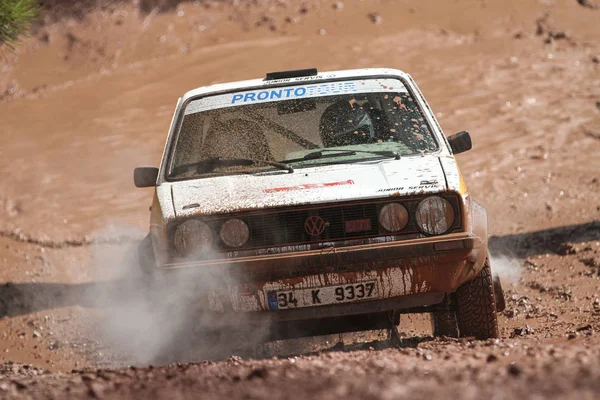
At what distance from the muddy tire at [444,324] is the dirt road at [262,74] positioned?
0.12 metres

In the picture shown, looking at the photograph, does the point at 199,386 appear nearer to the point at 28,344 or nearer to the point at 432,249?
the point at 432,249

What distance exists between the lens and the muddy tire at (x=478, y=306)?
4898 millimetres

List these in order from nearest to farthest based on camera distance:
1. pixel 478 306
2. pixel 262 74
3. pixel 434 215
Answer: pixel 434 215 < pixel 478 306 < pixel 262 74

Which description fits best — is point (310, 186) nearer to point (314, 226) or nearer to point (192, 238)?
point (314, 226)

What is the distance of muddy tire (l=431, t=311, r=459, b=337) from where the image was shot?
5551 millimetres

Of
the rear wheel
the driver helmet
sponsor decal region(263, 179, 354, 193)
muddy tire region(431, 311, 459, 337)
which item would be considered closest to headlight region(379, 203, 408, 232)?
sponsor decal region(263, 179, 354, 193)

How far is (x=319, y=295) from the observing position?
4.62 m

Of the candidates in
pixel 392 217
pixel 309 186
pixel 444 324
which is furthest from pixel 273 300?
pixel 444 324

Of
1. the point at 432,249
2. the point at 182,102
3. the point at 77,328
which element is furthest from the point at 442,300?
the point at 77,328

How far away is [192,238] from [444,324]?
1829 millimetres

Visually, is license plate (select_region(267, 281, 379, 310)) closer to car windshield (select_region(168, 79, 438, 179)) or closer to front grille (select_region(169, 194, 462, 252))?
front grille (select_region(169, 194, 462, 252))

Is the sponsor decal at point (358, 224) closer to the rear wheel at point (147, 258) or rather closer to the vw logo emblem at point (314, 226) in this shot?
the vw logo emblem at point (314, 226)

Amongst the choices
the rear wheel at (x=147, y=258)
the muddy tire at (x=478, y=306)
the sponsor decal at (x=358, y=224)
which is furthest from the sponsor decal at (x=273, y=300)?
the muddy tire at (x=478, y=306)

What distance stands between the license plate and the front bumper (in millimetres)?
23
